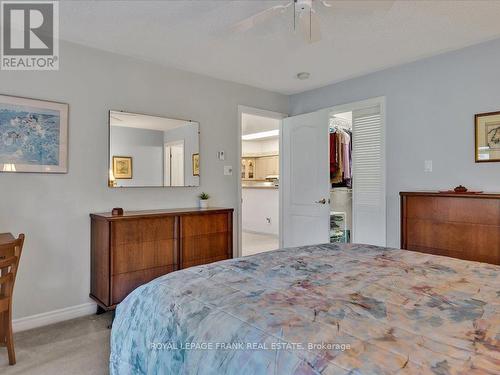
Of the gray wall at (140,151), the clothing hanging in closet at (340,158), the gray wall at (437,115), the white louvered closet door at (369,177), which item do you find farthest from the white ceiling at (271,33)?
the clothing hanging in closet at (340,158)

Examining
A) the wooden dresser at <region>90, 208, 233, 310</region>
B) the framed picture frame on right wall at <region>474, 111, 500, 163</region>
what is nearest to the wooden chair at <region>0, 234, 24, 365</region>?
the wooden dresser at <region>90, 208, 233, 310</region>

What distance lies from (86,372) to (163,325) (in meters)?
1.22

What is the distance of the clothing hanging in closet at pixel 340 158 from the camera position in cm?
417

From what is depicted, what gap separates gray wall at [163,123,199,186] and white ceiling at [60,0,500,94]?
65 cm

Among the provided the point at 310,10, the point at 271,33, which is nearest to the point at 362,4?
the point at 310,10

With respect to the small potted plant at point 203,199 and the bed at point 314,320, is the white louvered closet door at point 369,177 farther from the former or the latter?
the bed at point 314,320

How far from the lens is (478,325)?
1.00 m

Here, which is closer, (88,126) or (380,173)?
(88,126)

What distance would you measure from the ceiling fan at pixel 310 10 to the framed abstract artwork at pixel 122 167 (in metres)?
1.67

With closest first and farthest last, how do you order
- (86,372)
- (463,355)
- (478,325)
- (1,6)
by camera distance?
(463,355) < (478,325) < (86,372) < (1,6)

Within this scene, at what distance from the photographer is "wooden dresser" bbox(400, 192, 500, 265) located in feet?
8.25

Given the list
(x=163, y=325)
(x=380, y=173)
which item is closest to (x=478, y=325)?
(x=163, y=325)

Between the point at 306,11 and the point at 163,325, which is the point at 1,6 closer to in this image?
the point at 306,11

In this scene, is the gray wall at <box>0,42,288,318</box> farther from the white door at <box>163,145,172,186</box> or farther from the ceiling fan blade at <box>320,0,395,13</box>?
the ceiling fan blade at <box>320,0,395,13</box>
